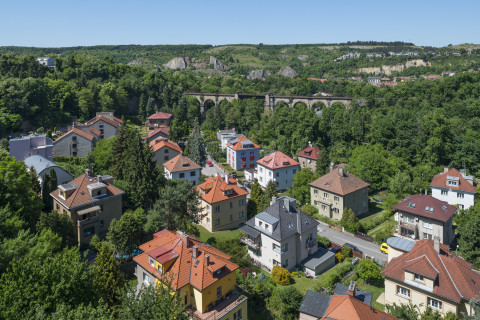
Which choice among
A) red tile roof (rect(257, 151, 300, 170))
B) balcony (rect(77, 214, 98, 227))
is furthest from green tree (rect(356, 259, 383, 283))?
balcony (rect(77, 214, 98, 227))

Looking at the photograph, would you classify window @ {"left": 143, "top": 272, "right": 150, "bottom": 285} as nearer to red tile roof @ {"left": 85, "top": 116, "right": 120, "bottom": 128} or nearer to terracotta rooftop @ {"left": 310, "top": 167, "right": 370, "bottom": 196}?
terracotta rooftop @ {"left": 310, "top": 167, "right": 370, "bottom": 196}

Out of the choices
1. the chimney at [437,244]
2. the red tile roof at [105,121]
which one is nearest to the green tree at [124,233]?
the chimney at [437,244]

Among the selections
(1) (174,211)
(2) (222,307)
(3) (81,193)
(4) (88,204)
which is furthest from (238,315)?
(3) (81,193)

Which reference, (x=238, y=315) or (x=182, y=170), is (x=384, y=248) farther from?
(x=182, y=170)

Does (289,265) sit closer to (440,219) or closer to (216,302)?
(216,302)

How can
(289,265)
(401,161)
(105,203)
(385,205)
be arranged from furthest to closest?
(401,161), (385,205), (105,203), (289,265)

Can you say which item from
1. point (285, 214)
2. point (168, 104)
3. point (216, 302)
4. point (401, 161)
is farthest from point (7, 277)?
point (168, 104)
